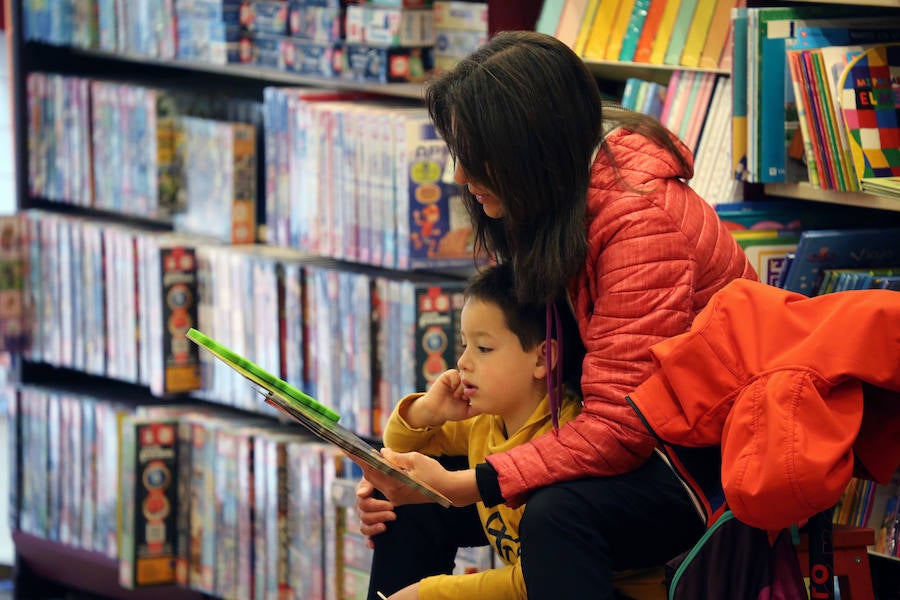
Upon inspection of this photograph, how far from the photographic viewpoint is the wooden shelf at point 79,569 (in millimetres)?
3725

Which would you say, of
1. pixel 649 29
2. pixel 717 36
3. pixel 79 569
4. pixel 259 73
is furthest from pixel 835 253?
pixel 79 569

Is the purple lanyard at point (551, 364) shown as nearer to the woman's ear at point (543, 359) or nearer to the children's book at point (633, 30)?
the woman's ear at point (543, 359)

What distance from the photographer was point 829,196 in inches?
91.5

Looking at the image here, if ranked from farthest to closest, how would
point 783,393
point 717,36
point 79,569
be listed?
point 79,569
point 717,36
point 783,393

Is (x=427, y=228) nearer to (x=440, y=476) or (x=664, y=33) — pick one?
(x=664, y=33)

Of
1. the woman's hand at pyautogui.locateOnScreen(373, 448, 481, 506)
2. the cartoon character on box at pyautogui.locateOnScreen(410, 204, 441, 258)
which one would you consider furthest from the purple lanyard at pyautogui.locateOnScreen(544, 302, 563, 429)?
the cartoon character on box at pyautogui.locateOnScreen(410, 204, 441, 258)

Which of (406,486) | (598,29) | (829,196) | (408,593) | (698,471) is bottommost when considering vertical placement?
(408,593)

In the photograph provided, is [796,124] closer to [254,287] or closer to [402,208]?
[402,208]

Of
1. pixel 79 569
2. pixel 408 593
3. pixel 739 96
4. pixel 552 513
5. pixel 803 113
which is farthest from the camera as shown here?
pixel 79 569

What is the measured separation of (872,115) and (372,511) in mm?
944

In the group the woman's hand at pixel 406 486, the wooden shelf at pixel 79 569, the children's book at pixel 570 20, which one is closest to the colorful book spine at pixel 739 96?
the children's book at pixel 570 20

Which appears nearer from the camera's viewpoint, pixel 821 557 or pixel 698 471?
pixel 821 557

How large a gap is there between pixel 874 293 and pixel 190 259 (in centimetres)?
216

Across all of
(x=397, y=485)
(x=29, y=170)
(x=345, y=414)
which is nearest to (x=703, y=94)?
(x=397, y=485)
